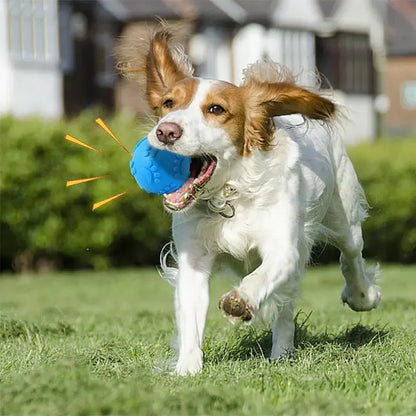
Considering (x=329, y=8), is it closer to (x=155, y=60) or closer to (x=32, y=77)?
(x=32, y=77)

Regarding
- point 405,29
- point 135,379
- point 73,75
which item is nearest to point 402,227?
point 73,75

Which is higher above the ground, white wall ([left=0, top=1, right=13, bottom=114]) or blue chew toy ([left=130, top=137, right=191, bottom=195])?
white wall ([left=0, top=1, right=13, bottom=114])

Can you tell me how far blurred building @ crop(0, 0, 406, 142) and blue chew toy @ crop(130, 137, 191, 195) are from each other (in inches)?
595

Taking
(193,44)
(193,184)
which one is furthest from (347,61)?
(193,184)

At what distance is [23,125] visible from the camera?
15.9 m

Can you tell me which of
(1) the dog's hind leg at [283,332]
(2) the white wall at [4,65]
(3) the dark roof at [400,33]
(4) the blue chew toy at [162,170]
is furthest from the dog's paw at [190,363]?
(3) the dark roof at [400,33]

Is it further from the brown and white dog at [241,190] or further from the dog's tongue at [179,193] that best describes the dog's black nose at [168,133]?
the dog's tongue at [179,193]

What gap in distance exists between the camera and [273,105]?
538cm

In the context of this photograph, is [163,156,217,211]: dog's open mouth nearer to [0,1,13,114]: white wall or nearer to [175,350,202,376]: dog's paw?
[175,350,202,376]: dog's paw

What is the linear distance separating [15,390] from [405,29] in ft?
136

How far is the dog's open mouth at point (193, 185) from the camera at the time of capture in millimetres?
5039

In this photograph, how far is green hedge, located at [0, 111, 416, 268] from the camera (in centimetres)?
1578

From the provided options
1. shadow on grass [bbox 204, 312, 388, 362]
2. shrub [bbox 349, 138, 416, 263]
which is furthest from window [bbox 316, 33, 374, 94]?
shadow on grass [bbox 204, 312, 388, 362]

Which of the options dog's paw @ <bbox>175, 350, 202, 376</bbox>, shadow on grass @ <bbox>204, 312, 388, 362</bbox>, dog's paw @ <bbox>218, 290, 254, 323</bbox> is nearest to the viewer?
dog's paw @ <bbox>218, 290, 254, 323</bbox>
